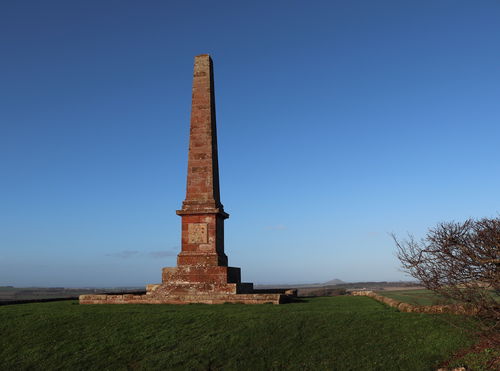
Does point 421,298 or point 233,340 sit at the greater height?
point 421,298

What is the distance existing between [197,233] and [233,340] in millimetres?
7530

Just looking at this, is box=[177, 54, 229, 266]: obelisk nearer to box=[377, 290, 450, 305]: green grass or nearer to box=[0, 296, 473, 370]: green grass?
box=[0, 296, 473, 370]: green grass

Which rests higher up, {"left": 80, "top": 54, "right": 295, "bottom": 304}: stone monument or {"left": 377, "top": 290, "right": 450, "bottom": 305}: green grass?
{"left": 80, "top": 54, "right": 295, "bottom": 304}: stone monument

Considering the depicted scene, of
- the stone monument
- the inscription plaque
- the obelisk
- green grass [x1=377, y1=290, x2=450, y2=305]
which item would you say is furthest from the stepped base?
green grass [x1=377, y1=290, x2=450, y2=305]

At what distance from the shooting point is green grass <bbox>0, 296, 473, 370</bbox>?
A: 30.9ft

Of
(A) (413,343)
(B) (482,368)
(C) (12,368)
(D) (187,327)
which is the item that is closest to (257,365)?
(D) (187,327)

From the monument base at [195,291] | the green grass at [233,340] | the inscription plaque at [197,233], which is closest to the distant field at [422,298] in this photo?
the green grass at [233,340]

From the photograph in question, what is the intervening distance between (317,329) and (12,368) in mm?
6931

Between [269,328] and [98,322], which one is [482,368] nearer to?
[269,328]

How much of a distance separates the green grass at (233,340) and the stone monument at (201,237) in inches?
136

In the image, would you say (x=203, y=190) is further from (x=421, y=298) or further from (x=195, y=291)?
(x=421, y=298)

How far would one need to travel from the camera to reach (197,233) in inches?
689

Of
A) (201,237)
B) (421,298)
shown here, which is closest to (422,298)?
(421,298)

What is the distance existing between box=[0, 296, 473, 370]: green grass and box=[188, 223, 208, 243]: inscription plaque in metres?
4.96
